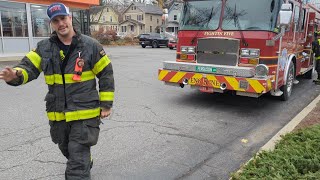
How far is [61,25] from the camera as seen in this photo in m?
2.91

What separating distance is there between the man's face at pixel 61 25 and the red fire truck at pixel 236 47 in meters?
4.24

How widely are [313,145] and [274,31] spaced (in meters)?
3.31

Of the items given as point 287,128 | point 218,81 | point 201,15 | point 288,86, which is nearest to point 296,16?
point 288,86

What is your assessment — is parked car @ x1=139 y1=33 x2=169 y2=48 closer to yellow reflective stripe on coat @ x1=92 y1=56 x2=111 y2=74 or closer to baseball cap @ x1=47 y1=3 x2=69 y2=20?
yellow reflective stripe on coat @ x1=92 y1=56 x2=111 y2=74

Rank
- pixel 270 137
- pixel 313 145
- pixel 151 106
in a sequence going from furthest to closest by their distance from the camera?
pixel 151 106 < pixel 270 137 < pixel 313 145

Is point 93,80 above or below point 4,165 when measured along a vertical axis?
above

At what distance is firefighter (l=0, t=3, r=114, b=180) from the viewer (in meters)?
2.96

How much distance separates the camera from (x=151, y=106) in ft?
23.6

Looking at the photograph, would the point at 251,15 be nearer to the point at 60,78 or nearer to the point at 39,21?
the point at 60,78

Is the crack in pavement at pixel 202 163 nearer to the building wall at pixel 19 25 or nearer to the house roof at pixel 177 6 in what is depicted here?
the house roof at pixel 177 6

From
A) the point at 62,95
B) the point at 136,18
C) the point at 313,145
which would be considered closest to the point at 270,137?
the point at 313,145

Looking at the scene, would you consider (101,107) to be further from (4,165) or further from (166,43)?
(166,43)

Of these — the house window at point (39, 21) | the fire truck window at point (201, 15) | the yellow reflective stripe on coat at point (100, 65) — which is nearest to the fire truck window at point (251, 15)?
the fire truck window at point (201, 15)

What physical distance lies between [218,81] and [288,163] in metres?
3.39
